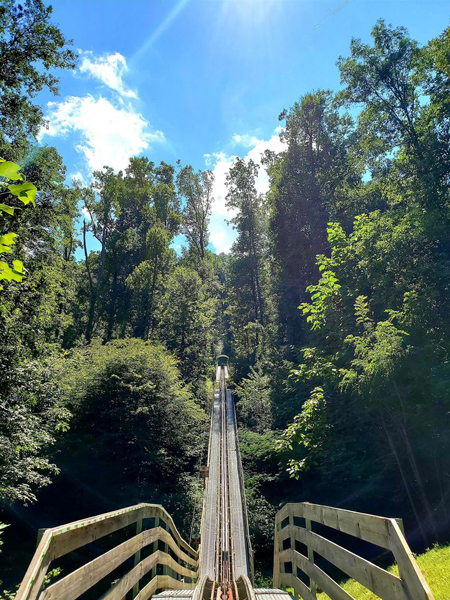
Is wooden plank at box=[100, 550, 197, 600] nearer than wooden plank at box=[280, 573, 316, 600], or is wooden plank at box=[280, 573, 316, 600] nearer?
wooden plank at box=[100, 550, 197, 600]

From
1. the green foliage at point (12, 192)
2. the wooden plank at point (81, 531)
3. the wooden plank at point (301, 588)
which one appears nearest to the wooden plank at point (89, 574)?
the wooden plank at point (81, 531)

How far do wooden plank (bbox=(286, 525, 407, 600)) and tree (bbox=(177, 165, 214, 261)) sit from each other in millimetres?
38348

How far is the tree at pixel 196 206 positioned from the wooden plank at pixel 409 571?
39048mm

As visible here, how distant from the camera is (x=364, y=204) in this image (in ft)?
66.4

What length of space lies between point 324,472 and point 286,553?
732 cm

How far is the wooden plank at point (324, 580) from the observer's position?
2.05 metres

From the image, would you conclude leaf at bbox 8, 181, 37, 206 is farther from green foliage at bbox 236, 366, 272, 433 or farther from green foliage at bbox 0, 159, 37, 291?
green foliage at bbox 236, 366, 272, 433

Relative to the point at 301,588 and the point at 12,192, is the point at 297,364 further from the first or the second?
the point at 12,192

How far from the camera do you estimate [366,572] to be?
1765 mm

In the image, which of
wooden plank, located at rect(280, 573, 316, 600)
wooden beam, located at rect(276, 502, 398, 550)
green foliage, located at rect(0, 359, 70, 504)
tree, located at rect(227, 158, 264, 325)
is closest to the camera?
wooden beam, located at rect(276, 502, 398, 550)

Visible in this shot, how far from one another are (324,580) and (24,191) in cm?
293

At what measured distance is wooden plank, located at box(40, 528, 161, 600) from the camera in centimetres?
139

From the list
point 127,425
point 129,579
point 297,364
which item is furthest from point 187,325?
point 129,579

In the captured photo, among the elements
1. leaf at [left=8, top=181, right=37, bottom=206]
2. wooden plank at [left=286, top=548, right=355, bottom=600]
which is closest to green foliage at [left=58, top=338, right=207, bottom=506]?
wooden plank at [left=286, top=548, right=355, bottom=600]
